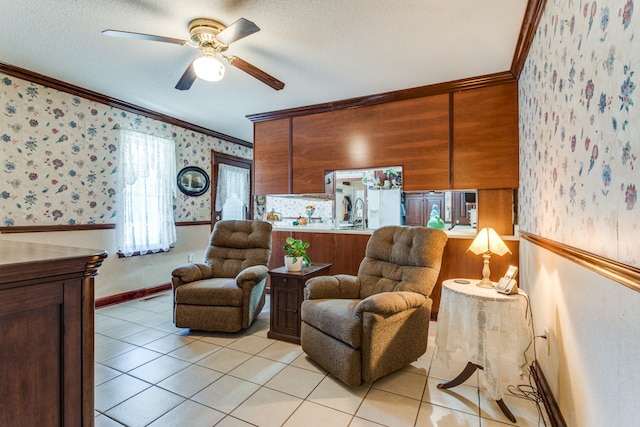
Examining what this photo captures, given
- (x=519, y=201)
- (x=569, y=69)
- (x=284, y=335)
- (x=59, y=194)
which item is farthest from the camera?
(x=59, y=194)

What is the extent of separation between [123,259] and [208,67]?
2.89 meters

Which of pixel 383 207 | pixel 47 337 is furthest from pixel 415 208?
pixel 47 337

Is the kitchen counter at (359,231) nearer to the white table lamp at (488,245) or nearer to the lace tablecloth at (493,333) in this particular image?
the white table lamp at (488,245)

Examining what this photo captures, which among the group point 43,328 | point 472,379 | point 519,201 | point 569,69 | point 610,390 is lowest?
point 472,379

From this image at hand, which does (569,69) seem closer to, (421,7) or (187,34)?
(421,7)

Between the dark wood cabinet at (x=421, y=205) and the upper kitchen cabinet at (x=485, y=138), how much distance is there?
364 cm

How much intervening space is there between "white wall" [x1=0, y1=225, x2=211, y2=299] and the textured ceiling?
A: 164 cm

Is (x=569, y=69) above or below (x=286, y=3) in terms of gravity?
below

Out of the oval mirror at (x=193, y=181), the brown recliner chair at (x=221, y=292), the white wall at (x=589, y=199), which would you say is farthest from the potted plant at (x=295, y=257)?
the oval mirror at (x=193, y=181)

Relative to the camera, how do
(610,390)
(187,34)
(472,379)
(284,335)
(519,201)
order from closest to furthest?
(610,390)
(472,379)
(187,34)
(284,335)
(519,201)

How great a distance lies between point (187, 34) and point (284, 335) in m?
2.63

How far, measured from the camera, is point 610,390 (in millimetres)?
1092

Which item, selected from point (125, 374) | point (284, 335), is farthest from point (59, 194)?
point (284, 335)

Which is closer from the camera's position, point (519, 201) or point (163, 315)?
point (519, 201)
